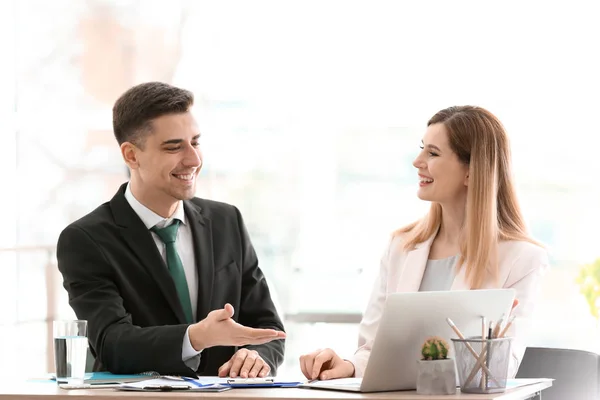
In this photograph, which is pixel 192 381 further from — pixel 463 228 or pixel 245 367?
pixel 463 228

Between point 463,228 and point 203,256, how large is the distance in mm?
779

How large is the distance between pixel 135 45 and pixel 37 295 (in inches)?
58.1

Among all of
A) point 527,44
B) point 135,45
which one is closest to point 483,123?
point 527,44

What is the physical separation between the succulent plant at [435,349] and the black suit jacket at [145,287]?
657 mm

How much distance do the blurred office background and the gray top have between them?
215 cm

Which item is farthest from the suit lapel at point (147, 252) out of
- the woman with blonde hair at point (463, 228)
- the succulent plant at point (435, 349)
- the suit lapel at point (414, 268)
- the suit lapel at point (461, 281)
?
A: the succulent plant at point (435, 349)

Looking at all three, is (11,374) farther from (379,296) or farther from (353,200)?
(379,296)

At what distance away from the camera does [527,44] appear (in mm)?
4734

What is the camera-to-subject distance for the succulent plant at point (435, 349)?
191 cm

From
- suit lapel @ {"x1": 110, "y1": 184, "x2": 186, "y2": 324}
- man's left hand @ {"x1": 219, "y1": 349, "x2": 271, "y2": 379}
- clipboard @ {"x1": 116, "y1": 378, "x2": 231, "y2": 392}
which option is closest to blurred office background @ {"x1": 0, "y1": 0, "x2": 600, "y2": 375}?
suit lapel @ {"x1": 110, "y1": 184, "x2": 186, "y2": 324}

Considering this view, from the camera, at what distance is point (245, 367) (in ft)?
7.61

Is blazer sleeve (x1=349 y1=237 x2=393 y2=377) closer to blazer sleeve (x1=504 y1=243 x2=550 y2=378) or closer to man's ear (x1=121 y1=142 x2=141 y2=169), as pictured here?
blazer sleeve (x1=504 y1=243 x2=550 y2=378)

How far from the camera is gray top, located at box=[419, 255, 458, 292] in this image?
2.74 m

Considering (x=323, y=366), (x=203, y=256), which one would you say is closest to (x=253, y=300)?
(x=203, y=256)
